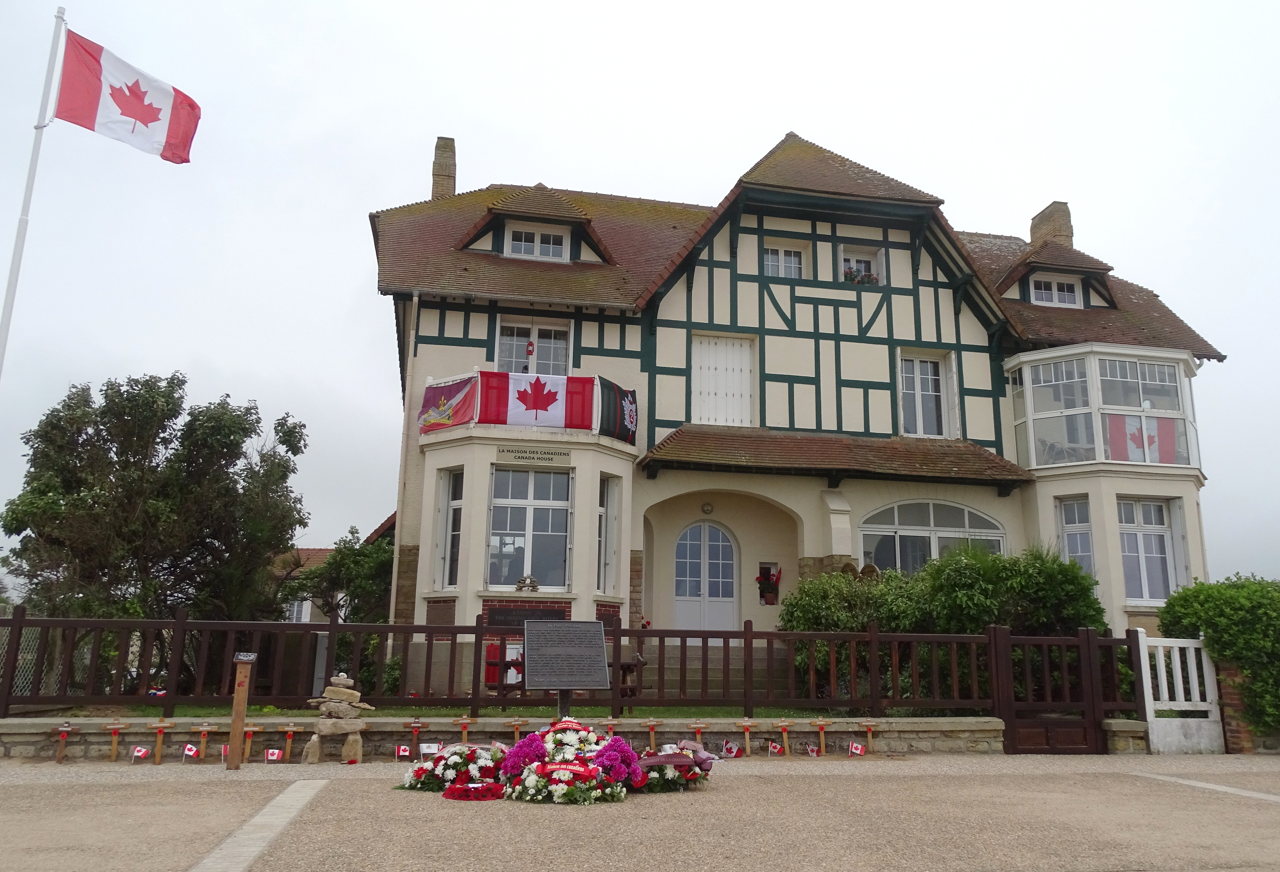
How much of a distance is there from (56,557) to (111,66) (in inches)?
286

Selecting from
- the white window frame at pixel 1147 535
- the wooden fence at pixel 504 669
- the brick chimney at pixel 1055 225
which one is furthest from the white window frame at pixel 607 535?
the brick chimney at pixel 1055 225

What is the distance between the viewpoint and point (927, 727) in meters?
10.3

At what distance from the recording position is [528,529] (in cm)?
1465

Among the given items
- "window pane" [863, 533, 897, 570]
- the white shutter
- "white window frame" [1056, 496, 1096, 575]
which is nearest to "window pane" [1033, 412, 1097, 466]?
"white window frame" [1056, 496, 1096, 575]

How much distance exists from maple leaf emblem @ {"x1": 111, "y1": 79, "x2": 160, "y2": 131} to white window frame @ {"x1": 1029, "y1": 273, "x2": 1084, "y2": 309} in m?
15.9

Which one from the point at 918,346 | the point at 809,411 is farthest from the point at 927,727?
the point at 918,346

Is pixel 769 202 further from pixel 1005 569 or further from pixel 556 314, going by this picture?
pixel 1005 569

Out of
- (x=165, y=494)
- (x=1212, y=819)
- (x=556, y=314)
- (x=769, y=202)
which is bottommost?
(x=1212, y=819)

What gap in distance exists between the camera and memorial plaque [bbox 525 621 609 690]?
8648 millimetres

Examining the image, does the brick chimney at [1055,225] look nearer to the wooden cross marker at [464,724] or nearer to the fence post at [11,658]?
the wooden cross marker at [464,724]

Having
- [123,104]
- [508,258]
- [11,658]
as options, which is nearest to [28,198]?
[123,104]

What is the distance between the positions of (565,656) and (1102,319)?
14374 mm

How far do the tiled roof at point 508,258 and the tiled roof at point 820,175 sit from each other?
7.97 ft

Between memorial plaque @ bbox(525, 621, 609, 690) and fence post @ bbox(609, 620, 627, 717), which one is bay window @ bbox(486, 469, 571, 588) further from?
memorial plaque @ bbox(525, 621, 609, 690)
